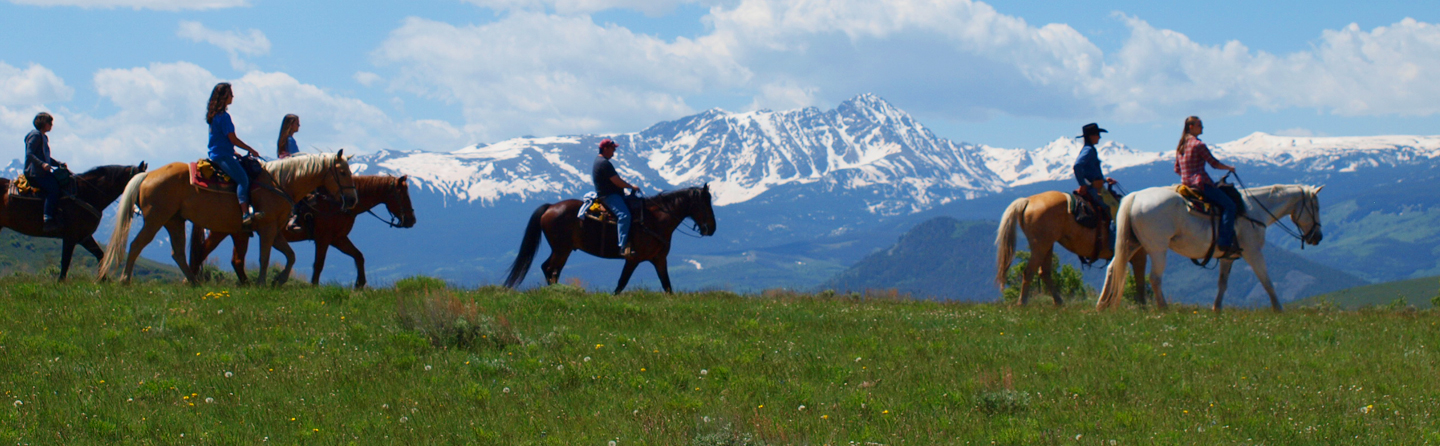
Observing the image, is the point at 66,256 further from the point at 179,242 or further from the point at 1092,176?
the point at 1092,176

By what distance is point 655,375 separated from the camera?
32.1 ft

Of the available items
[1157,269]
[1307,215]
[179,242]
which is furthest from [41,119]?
[1307,215]

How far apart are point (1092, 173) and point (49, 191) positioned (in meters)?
17.0

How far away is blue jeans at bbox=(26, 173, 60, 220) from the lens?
1673 cm

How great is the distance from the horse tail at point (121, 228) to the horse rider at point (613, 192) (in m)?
7.14

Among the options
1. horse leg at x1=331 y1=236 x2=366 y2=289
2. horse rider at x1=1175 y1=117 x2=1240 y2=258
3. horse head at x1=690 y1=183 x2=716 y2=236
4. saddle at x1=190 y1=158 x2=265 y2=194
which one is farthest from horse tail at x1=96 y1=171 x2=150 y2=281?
horse rider at x1=1175 y1=117 x2=1240 y2=258

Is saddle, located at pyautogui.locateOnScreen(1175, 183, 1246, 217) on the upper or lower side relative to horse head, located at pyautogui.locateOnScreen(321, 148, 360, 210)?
lower

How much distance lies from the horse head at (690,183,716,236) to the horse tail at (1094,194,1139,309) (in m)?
7.01

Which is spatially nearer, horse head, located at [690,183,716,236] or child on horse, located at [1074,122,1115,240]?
child on horse, located at [1074,122,1115,240]

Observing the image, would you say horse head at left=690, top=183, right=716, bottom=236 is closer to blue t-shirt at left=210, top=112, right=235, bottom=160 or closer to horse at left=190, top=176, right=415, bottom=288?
horse at left=190, top=176, right=415, bottom=288

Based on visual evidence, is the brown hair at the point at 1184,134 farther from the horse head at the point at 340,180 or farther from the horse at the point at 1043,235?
the horse head at the point at 340,180

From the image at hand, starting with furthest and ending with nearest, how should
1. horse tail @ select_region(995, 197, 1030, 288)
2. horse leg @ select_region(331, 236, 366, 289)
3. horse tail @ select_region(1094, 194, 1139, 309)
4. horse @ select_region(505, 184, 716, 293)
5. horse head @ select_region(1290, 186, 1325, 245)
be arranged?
horse @ select_region(505, 184, 716, 293) → horse tail @ select_region(995, 197, 1030, 288) → horse leg @ select_region(331, 236, 366, 289) → horse head @ select_region(1290, 186, 1325, 245) → horse tail @ select_region(1094, 194, 1139, 309)

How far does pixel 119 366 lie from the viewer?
945 cm

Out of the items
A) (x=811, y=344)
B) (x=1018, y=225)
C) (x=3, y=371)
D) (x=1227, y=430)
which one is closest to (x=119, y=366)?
(x=3, y=371)
